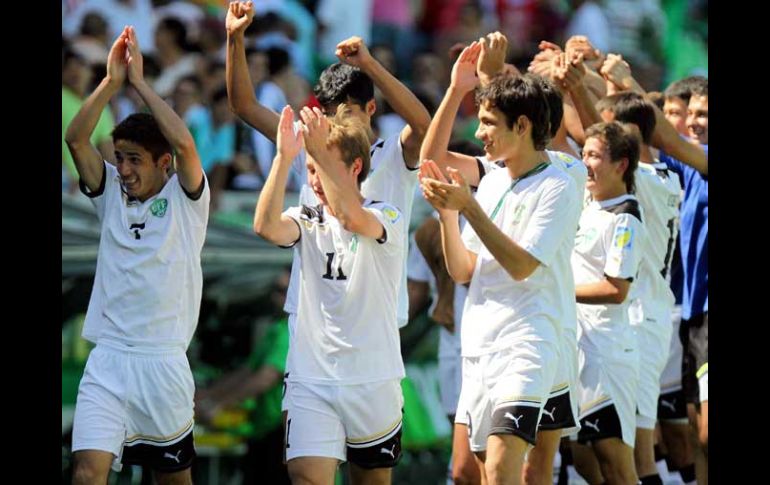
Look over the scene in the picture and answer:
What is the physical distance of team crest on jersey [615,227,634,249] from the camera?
795 cm

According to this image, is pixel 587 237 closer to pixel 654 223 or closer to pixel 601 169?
pixel 601 169

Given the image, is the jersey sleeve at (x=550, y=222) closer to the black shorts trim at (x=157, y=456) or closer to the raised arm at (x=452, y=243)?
the raised arm at (x=452, y=243)

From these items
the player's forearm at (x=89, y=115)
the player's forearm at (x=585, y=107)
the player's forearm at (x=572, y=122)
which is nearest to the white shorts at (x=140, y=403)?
the player's forearm at (x=89, y=115)

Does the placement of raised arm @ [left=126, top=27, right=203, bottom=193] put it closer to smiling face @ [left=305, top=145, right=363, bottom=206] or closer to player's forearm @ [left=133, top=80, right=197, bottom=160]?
player's forearm @ [left=133, top=80, right=197, bottom=160]

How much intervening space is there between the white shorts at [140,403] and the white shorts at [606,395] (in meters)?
2.28

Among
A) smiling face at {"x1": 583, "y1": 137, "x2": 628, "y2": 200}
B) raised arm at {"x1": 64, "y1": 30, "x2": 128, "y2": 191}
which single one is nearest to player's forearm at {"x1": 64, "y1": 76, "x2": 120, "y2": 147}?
raised arm at {"x1": 64, "y1": 30, "x2": 128, "y2": 191}

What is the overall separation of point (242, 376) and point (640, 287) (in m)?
2.99

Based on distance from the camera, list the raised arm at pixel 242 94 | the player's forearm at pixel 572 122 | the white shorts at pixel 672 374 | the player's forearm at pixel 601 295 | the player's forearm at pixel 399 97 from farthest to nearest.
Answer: the white shorts at pixel 672 374 < the player's forearm at pixel 572 122 < the player's forearm at pixel 601 295 < the raised arm at pixel 242 94 < the player's forearm at pixel 399 97

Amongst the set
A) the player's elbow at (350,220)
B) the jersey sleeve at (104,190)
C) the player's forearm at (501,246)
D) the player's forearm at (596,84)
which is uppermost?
the player's forearm at (596,84)

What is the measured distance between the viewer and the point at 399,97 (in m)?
7.59

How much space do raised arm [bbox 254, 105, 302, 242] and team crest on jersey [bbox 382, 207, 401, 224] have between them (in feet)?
1.67

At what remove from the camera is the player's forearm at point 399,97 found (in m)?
7.52
